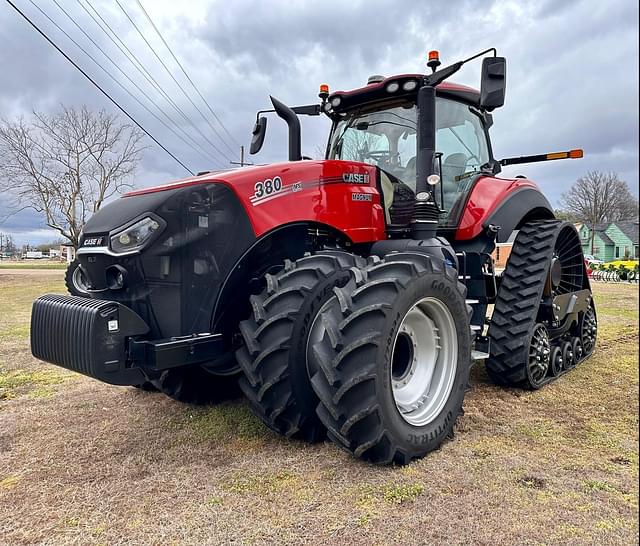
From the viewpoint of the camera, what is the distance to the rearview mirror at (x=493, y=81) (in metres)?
3.21

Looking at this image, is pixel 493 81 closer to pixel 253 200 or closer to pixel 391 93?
pixel 391 93

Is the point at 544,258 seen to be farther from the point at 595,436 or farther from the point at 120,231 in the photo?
the point at 120,231

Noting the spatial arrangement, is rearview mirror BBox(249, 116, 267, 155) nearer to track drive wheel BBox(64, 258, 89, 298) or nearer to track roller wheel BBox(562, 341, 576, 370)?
track drive wheel BBox(64, 258, 89, 298)

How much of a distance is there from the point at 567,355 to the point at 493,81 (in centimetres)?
315

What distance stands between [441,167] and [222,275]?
2.35 metres

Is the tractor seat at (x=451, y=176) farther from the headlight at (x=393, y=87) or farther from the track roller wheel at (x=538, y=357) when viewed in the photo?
the track roller wheel at (x=538, y=357)

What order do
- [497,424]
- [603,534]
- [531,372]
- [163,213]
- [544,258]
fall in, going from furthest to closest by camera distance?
1. [544,258]
2. [531,372]
3. [497,424]
4. [163,213]
5. [603,534]

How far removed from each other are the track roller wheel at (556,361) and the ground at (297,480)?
1.71 ft

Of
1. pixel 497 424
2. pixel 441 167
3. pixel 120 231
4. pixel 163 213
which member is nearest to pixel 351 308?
pixel 163 213

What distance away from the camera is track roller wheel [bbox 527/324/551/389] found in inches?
176

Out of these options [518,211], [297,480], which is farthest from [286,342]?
[518,211]

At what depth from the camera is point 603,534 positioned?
222 centimetres

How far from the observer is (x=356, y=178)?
3.84 metres

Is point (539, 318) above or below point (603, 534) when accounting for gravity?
above
